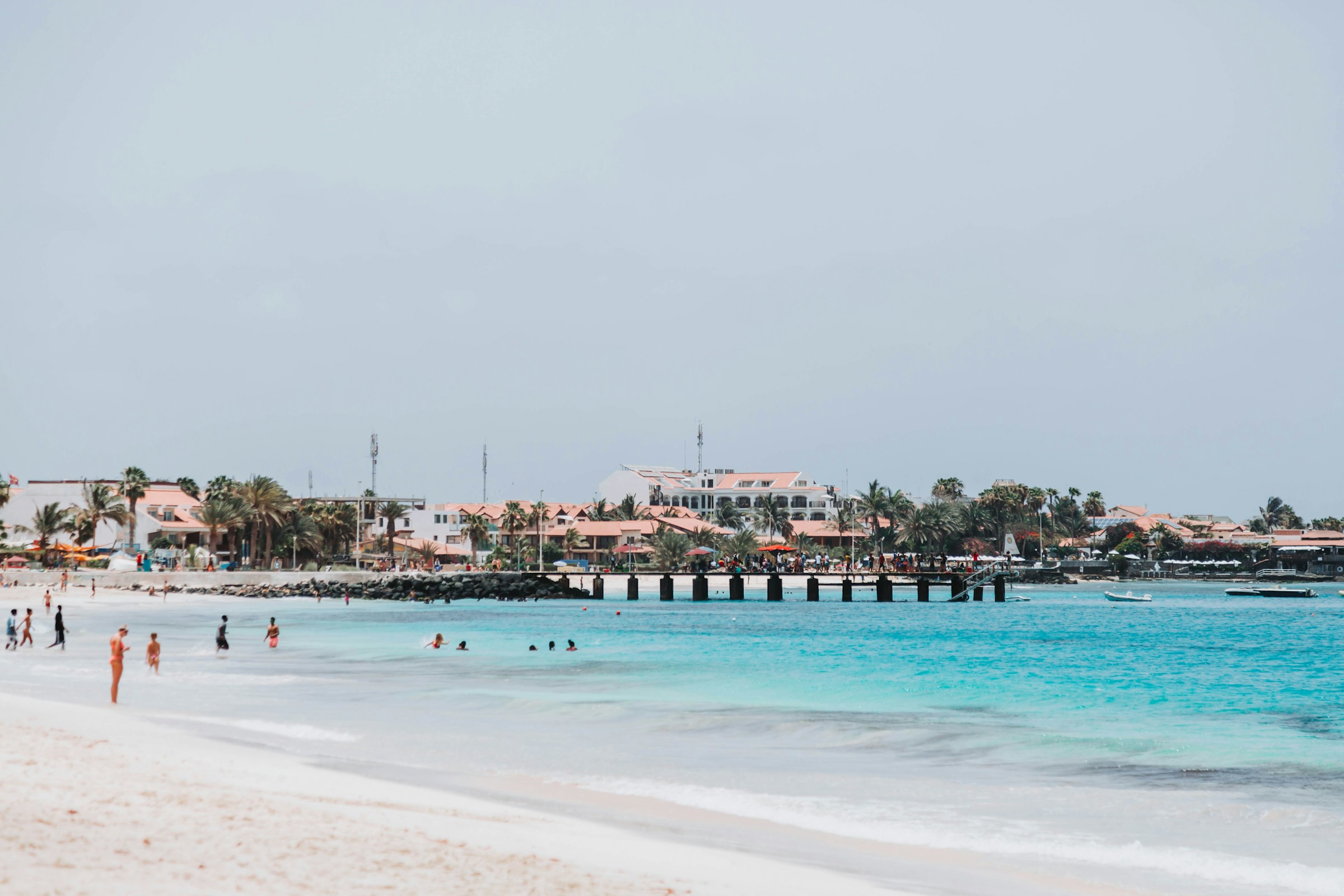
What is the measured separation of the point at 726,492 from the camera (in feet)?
513

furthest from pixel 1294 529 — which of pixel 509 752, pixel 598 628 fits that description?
pixel 509 752

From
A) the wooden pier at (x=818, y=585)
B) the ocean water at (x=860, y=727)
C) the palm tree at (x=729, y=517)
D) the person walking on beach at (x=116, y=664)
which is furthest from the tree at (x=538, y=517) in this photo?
the person walking on beach at (x=116, y=664)

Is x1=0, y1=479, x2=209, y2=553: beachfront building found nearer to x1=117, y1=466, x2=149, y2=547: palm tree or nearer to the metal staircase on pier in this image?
x1=117, y1=466, x2=149, y2=547: palm tree

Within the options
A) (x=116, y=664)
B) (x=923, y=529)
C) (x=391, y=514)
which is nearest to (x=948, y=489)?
(x=923, y=529)

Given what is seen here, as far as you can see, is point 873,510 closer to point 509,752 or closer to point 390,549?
point 390,549

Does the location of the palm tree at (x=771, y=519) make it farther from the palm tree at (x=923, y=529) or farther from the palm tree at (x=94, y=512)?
the palm tree at (x=94, y=512)

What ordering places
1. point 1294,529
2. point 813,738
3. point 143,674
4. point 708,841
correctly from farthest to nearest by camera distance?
1. point 1294,529
2. point 143,674
3. point 813,738
4. point 708,841

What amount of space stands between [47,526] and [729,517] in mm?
85001

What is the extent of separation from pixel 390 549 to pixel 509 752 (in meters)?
89.6

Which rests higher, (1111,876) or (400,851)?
(400,851)

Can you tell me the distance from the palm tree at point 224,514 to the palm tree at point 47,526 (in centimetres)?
959

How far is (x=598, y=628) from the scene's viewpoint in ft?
186

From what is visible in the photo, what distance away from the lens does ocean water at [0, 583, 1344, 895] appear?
45.0ft

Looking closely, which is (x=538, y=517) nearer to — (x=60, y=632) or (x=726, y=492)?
(x=726, y=492)
